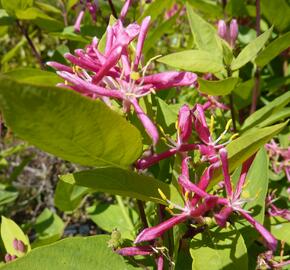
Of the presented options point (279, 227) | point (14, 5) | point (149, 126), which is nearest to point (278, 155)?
point (279, 227)

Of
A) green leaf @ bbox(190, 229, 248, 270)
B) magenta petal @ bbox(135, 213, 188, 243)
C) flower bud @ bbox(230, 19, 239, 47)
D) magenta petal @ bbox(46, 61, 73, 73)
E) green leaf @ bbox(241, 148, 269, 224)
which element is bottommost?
green leaf @ bbox(190, 229, 248, 270)

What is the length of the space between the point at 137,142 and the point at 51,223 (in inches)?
45.9

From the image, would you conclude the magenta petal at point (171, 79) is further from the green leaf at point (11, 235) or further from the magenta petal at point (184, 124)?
the green leaf at point (11, 235)

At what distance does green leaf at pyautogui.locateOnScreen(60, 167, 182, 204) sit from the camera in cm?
78

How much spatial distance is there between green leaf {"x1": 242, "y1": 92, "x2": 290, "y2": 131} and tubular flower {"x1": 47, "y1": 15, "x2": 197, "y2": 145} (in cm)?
44

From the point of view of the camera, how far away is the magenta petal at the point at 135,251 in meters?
0.91

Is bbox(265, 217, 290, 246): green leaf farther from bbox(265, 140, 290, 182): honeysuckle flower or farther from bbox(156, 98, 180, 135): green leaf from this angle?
bbox(156, 98, 180, 135): green leaf

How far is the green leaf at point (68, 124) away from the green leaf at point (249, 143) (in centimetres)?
16

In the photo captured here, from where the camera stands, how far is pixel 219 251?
0.87 m

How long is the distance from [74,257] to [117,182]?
20 centimetres

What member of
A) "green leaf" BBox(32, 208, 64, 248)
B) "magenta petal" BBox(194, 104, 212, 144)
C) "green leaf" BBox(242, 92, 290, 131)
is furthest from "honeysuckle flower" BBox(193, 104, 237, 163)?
"green leaf" BBox(32, 208, 64, 248)

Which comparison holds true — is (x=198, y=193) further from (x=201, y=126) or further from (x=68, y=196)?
(x=68, y=196)

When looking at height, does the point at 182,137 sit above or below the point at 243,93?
above

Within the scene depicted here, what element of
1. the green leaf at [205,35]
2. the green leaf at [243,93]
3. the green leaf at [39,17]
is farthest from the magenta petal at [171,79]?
the green leaf at [39,17]
